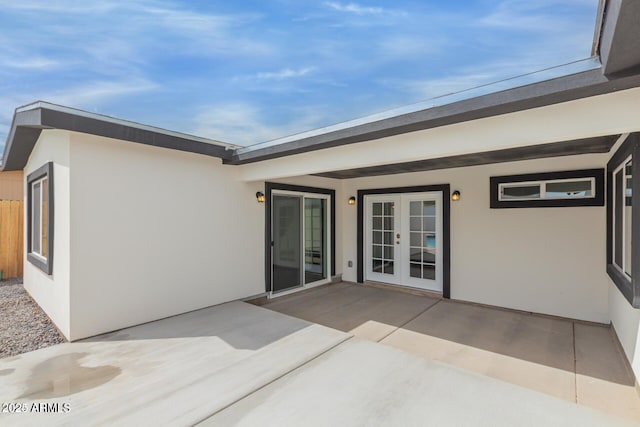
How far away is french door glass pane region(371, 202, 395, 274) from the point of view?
7113 mm

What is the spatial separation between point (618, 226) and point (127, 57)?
8.41 meters

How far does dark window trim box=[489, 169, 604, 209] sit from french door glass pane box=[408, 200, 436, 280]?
1.21 meters

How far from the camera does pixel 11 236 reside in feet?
24.8

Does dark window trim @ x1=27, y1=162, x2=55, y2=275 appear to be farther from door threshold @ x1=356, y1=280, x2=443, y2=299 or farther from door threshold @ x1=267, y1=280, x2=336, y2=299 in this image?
door threshold @ x1=356, y1=280, x2=443, y2=299

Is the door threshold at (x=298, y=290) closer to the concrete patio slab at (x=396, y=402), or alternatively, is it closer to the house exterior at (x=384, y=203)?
the house exterior at (x=384, y=203)

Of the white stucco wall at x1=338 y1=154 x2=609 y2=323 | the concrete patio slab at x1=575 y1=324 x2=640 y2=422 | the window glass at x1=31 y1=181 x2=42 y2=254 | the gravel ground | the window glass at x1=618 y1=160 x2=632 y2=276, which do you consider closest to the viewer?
the concrete patio slab at x1=575 y1=324 x2=640 y2=422

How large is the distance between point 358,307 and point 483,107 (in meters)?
3.92

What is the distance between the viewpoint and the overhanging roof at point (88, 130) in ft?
11.6

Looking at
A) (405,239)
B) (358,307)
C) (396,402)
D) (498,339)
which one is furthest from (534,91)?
(405,239)

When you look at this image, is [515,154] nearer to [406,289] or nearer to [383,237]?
[383,237]

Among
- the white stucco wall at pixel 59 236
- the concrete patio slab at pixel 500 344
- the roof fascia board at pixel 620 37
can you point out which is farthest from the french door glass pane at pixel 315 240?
the roof fascia board at pixel 620 37

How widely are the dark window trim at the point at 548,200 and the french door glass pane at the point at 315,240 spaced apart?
3.66 m

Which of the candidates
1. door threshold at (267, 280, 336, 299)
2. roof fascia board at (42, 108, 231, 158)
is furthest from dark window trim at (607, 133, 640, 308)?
roof fascia board at (42, 108, 231, 158)

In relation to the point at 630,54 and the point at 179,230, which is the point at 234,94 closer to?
the point at 179,230
